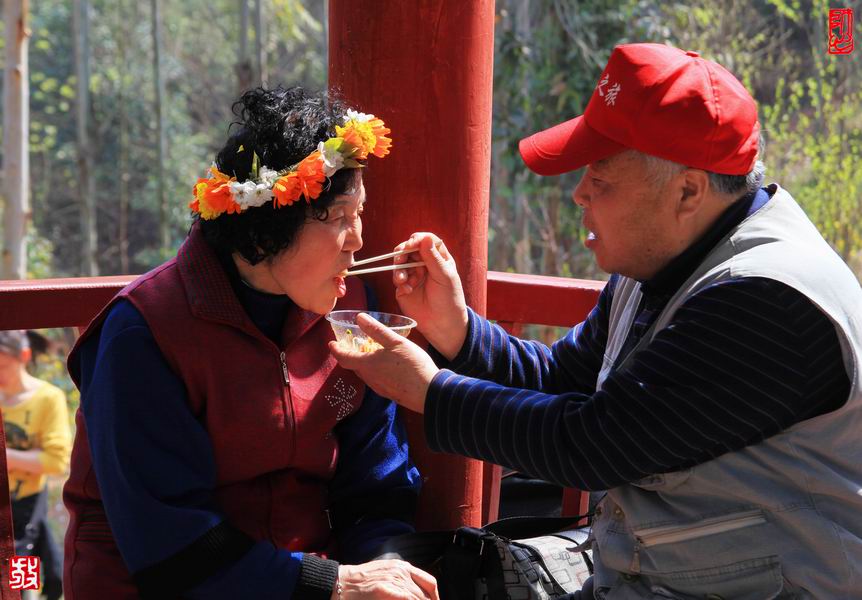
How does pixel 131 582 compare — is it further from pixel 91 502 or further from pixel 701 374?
pixel 701 374

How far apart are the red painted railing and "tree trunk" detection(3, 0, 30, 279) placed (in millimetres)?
5729

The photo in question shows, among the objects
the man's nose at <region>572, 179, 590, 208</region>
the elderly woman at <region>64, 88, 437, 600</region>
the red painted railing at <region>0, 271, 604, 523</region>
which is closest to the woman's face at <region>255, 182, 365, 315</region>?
the elderly woman at <region>64, 88, 437, 600</region>

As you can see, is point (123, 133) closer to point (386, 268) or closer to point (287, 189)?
point (386, 268)

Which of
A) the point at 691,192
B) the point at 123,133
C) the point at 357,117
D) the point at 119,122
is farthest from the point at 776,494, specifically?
the point at 119,122

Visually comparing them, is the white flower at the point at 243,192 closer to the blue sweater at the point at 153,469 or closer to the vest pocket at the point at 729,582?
the blue sweater at the point at 153,469

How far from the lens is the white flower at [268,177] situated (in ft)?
6.39

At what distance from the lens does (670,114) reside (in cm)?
172

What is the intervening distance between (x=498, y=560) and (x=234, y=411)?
0.66 metres

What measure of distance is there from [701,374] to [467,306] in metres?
0.75

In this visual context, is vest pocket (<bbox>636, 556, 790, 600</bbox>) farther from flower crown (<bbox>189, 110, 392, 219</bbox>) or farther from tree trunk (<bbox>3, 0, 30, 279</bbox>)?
tree trunk (<bbox>3, 0, 30, 279</bbox>)

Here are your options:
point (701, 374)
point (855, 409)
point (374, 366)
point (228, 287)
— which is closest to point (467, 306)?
point (374, 366)

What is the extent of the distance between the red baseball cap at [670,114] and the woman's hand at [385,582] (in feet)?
2.95

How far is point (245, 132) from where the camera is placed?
2.03 metres

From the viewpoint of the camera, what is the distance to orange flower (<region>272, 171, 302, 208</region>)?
193 cm
